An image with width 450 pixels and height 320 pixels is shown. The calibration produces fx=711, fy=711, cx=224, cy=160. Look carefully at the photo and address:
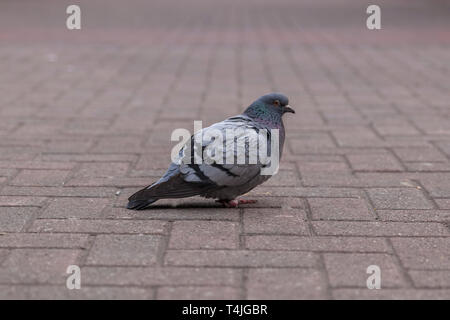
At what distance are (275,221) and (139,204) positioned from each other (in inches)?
29.2

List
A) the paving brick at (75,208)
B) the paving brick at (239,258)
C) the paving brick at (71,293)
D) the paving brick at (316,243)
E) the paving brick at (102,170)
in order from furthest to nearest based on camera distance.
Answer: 1. the paving brick at (102,170)
2. the paving brick at (75,208)
3. the paving brick at (316,243)
4. the paving brick at (239,258)
5. the paving brick at (71,293)

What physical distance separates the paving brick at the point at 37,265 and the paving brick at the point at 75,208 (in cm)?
52

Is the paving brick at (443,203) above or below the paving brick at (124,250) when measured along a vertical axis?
below

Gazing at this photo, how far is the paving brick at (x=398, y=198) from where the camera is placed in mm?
4035

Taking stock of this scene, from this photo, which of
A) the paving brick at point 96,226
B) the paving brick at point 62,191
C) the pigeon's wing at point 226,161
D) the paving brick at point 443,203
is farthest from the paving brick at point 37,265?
the paving brick at point 443,203

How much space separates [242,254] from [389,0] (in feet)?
58.9

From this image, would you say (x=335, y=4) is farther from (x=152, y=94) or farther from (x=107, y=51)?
(x=152, y=94)

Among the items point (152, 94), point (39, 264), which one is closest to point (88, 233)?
point (39, 264)

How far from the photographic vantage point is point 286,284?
9.71ft

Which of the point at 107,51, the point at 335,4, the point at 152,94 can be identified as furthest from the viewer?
the point at 335,4

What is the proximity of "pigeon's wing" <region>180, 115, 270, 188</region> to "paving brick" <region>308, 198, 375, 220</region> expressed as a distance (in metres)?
0.44

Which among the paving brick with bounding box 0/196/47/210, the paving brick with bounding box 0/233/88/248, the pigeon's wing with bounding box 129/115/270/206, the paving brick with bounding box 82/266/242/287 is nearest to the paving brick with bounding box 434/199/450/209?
the pigeon's wing with bounding box 129/115/270/206

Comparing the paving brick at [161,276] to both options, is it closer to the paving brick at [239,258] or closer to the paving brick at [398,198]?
the paving brick at [239,258]
